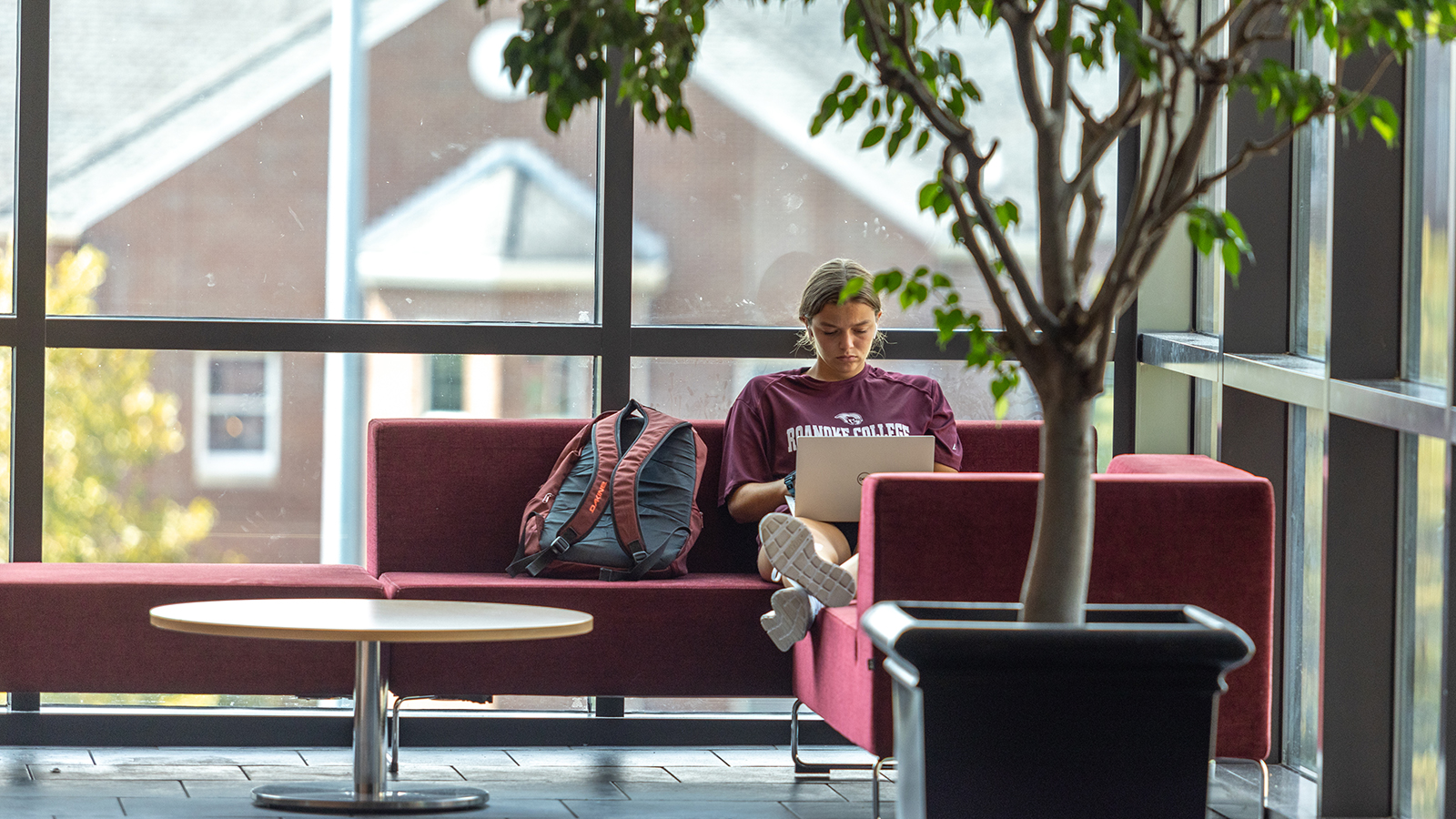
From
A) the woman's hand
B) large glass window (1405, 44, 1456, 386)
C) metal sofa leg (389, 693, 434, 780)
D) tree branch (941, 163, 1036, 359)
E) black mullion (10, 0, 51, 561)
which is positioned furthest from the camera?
black mullion (10, 0, 51, 561)

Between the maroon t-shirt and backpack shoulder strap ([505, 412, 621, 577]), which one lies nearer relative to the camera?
backpack shoulder strap ([505, 412, 621, 577])

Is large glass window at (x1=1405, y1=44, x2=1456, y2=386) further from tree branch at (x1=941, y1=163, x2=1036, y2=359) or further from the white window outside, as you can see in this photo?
the white window outside

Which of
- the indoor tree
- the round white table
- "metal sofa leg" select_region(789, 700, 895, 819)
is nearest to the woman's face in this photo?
"metal sofa leg" select_region(789, 700, 895, 819)

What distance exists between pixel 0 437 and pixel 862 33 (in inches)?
116

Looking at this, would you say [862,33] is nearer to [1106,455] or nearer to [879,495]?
[879,495]

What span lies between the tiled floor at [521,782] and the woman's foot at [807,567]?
1.61ft

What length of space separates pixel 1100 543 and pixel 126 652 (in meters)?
2.15

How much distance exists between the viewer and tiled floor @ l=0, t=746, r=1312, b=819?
11.7 ft

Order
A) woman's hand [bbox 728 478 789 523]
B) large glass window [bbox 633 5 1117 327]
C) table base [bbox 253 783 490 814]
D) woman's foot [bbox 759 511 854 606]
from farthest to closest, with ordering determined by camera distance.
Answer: large glass window [bbox 633 5 1117 327]
woman's hand [bbox 728 478 789 523]
woman's foot [bbox 759 511 854 606]
table base [bbox 253 783 490 814]

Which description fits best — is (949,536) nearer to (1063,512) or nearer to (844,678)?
(844,678)

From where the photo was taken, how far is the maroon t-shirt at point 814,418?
13.3 ft

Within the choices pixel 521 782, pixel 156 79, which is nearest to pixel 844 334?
pixel 521 782

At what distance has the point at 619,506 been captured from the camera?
12.8 ft

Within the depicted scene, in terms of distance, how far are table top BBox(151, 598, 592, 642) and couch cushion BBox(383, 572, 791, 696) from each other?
0.21 metres
